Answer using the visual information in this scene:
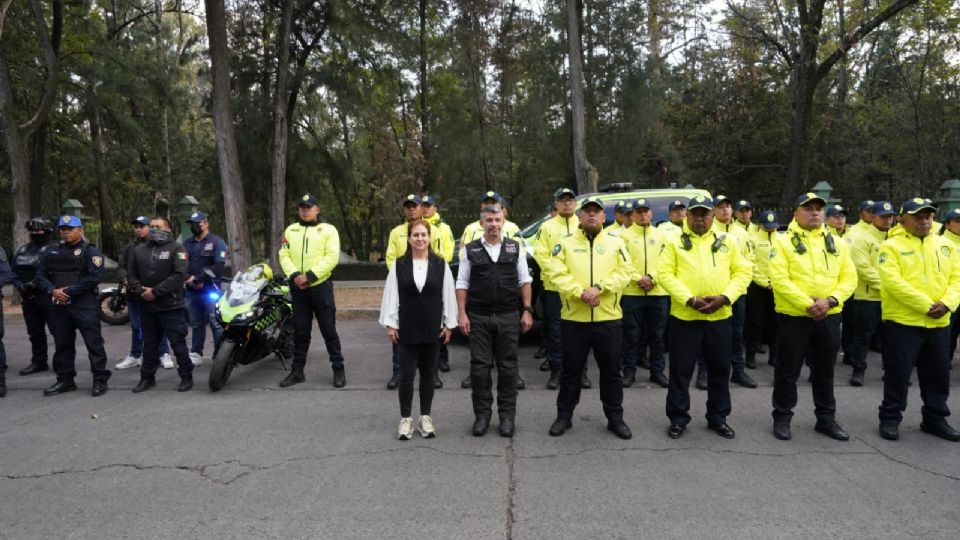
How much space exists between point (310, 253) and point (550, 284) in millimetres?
2665

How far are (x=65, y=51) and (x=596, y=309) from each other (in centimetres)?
1753

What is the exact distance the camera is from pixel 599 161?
1625cm

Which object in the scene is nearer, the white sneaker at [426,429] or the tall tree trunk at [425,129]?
the white sneaker at [426,429]

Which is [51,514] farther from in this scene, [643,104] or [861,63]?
[861,63]

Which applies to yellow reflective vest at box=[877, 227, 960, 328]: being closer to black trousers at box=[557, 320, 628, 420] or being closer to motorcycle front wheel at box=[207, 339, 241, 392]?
black trousers at box=[557, 320, 628, 420]

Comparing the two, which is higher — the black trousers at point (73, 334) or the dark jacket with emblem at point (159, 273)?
the dark jacket with emblem at point (159, 273)

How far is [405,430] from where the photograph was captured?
4.54 m

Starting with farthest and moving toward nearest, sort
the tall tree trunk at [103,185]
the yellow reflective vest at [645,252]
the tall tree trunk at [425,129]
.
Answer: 1. the tall tree trunk at [103,185]
2. the tall tree trunk at [425,129]
3. the yellow reflective vest at [645,252]

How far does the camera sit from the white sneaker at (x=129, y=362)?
718cm

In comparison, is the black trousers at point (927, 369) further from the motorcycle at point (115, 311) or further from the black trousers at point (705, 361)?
the motorcycle at point (115, 311)

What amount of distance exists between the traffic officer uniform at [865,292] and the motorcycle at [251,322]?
21.6 ft

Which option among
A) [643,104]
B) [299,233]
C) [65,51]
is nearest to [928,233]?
[299,233]

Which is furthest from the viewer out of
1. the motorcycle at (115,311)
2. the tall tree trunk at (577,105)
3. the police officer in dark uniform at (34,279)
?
the tall tree trunk at (577,105)

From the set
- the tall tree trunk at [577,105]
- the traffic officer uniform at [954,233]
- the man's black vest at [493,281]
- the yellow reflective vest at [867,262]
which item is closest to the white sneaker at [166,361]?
the man's black vest at [493,281]
